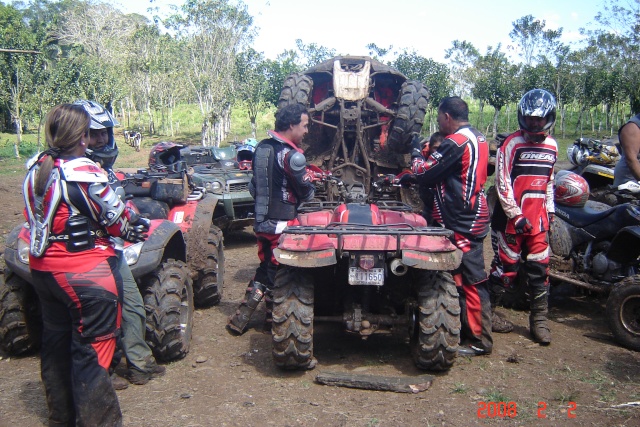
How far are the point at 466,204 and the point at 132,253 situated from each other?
2625mm

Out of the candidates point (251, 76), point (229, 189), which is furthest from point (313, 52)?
point (229, 189)

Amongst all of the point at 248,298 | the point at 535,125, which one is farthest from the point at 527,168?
the point at 248,298

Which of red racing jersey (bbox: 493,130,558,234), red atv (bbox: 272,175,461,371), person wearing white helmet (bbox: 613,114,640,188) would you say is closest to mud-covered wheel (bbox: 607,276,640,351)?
red racing jersey (bbox: 493,130,558,234)

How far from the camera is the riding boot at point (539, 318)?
497 centimetres

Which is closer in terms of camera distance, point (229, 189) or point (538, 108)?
point (538, 108)

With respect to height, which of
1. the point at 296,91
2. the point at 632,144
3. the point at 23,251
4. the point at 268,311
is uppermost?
the point at 296,91

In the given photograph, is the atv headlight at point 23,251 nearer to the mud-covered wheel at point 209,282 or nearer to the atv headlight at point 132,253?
the atv headlight at point 132,253

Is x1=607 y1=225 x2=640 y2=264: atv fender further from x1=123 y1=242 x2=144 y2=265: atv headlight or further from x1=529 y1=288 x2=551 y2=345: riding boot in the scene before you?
x1=123 y1=242 x2=144 y2=265: atv headlight

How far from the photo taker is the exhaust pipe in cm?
406

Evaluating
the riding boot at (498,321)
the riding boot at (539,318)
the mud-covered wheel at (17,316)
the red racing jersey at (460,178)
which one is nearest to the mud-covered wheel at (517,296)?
the riding boot at (498,321)

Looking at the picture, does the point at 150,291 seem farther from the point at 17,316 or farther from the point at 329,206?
the point at 329,206

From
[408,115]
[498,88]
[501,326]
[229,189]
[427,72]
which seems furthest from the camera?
[498,88]

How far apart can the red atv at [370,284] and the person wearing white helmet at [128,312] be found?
36.5 inches

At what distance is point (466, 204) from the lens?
470 centimetres
